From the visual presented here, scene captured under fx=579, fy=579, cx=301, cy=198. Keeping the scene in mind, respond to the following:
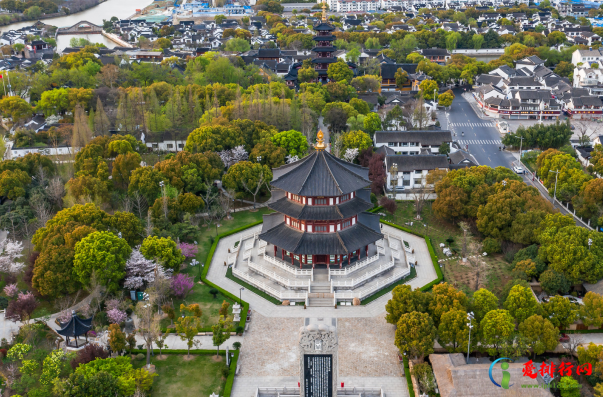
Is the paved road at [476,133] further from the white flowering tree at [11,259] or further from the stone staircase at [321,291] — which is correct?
the white flowering tree at [11,259]

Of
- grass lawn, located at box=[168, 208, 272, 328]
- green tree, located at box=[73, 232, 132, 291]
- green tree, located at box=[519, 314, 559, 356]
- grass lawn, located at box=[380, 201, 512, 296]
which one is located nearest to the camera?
green tree, located at box=[519, 314, 559, 356]

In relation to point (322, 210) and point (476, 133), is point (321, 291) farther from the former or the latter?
point (476, 133)

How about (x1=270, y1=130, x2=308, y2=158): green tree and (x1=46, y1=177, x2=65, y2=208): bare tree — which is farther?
(x1=270, y1=130, x2=308, y2=158): green tree

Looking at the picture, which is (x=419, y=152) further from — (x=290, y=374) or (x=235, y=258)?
(x=290, y=374)

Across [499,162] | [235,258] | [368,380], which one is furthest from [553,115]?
[368,380]

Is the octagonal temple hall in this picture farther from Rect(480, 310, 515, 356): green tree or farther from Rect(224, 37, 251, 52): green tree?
Rect(224, 37, 251, 52): green tree

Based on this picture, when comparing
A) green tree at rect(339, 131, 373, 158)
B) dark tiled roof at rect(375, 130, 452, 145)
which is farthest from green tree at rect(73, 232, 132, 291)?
dark tiled roof at rect(375, 130, 452, 145)

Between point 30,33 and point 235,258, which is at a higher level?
point 30,33
